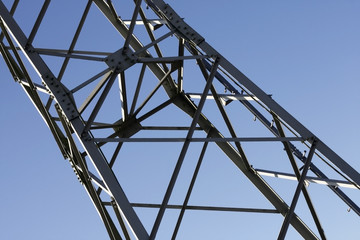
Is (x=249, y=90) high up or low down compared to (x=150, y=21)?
down

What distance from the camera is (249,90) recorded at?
12.4 metres

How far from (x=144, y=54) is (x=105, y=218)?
3.91 metres

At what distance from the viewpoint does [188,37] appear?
508 inches

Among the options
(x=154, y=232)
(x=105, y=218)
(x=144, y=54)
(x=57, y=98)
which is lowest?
→ (x=154, y=232)

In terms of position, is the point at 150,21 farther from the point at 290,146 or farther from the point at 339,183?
the point at 339,183

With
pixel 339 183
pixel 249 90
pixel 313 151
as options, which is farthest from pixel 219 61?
pixel 339 183

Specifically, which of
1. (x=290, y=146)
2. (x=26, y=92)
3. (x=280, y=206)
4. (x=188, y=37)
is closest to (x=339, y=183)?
(x=290, y=146)

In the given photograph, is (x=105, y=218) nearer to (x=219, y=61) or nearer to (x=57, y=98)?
(x=57, y=98)

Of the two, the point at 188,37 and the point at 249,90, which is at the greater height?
the point at 188,37

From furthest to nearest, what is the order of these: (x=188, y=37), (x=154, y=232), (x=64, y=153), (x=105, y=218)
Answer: (x=64, y=153), (x=105, y=218), (x=188, y=37), (x=154, y=232)

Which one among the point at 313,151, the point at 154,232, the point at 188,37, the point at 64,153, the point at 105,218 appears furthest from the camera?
the point at 64,153

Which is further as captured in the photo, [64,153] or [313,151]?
[64,153]

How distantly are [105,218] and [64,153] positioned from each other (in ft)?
6.63

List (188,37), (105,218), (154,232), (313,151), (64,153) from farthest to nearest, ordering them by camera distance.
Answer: (64,153) → (105,218) → (188,37) → (313,151) → (154,232)
